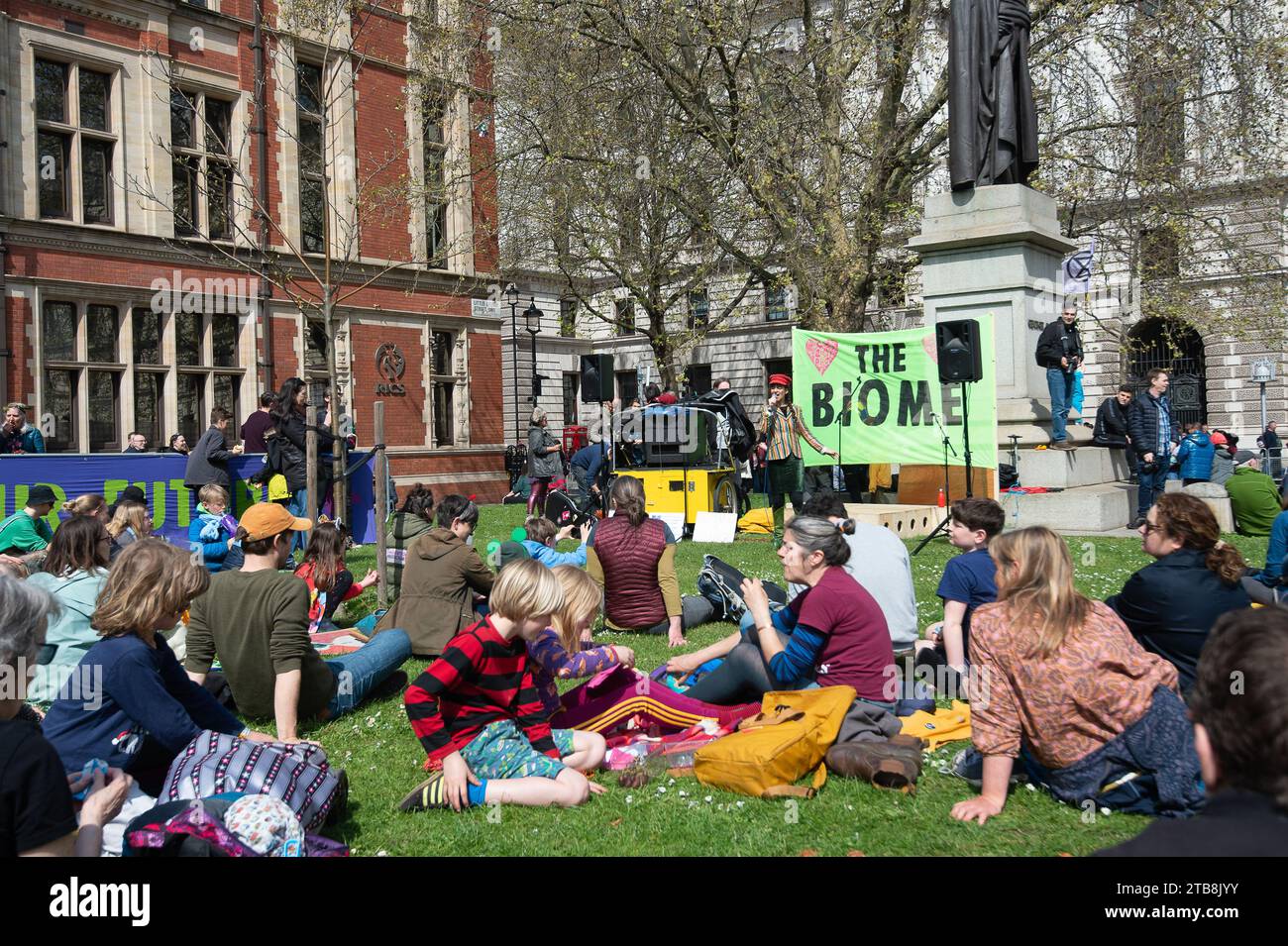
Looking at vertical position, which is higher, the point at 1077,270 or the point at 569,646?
the point at 1077,270

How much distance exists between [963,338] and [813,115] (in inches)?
381

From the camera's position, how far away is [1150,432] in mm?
13734

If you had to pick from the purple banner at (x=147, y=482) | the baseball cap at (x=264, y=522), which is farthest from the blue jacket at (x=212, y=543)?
the baseball cap at (x=264, y=522)

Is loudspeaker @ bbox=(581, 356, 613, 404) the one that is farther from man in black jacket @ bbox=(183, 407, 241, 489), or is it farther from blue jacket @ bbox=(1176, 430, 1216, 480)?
blue jacket @ bbox=(1176, 430, 1216, 480)

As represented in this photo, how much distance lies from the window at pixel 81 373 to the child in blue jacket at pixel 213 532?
40.0ft

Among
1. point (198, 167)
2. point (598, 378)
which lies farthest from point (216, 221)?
point (598, 378)

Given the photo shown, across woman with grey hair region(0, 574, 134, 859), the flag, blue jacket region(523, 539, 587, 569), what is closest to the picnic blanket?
woman with grey hair region(0, 574, 134, 859)

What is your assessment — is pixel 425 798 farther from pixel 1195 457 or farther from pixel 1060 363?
pixel 1195 457

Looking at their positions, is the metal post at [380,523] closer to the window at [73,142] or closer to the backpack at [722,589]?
the backpack at [722,589]

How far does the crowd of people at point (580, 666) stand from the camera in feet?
11.6

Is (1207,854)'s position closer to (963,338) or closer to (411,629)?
(411,629)

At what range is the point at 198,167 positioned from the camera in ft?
73.0

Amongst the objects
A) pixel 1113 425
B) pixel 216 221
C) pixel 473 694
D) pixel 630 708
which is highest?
pixel 216 221

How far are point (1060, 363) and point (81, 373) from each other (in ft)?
57.4
